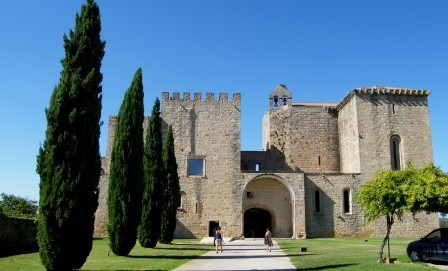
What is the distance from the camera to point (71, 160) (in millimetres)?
11664

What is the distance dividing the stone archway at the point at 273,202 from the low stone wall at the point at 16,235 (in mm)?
17371

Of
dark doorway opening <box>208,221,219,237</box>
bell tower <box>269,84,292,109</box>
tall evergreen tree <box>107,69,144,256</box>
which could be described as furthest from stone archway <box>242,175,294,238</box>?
tall evergreen tree <box>107,69,144,256</box>

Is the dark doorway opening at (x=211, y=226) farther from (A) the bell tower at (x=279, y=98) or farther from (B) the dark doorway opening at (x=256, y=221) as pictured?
(A) the bell tower at (x=279, y=98)

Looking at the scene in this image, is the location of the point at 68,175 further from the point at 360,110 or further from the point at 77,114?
the point at 360,110

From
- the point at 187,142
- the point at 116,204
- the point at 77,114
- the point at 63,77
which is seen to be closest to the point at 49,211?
the point at 77,114

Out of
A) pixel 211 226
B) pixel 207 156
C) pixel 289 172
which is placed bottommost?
pixel 211 226

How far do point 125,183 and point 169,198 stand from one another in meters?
9.06

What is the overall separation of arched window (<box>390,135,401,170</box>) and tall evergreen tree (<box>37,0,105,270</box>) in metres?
26.1

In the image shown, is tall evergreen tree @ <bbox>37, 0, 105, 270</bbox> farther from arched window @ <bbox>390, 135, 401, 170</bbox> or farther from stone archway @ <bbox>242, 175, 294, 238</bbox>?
arched window @ <bbox>390, 135, 401, 170</bbox>

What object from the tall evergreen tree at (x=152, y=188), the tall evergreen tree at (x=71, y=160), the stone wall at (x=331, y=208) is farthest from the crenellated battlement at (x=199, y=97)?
the tall evergreen tree at (x=71, y=160)

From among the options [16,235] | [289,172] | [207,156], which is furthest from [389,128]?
[16,235]

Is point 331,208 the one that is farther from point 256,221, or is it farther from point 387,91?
point 387,91

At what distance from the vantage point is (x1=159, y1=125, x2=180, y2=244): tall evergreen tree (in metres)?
24.9

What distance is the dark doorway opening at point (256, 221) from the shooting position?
35.4m
